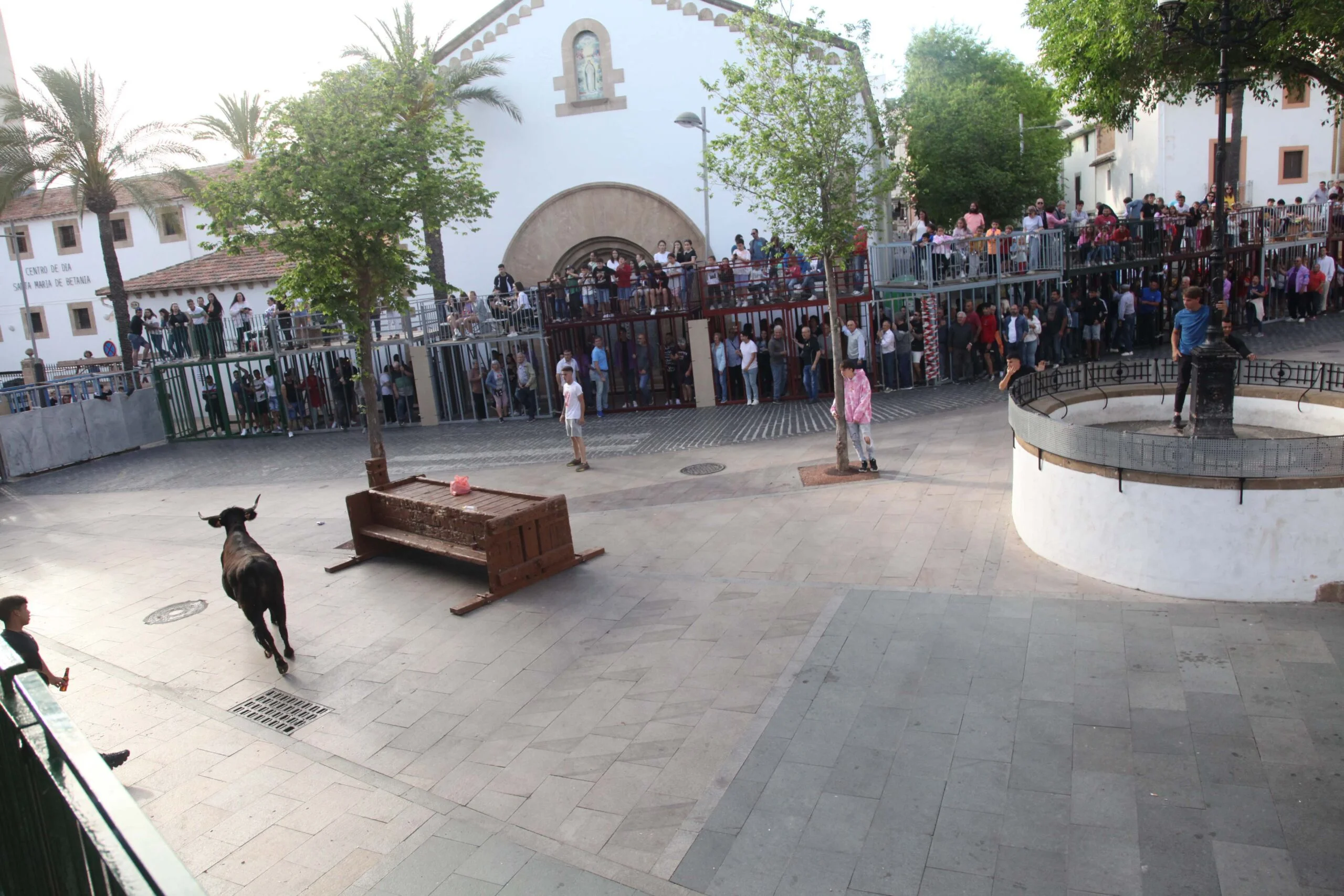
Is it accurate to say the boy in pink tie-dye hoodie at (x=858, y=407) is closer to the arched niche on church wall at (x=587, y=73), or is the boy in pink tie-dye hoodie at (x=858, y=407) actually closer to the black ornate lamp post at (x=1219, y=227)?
the black ornate lamp post at (x=1219, y=227)

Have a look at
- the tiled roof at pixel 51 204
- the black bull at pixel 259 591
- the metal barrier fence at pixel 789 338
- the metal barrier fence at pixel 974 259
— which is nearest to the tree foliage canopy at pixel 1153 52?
the metal barrier fence at pixel 974 259

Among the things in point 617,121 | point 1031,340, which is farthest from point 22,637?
point 617,121

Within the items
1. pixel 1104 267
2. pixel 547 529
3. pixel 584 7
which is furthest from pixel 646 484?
pixel 584 7

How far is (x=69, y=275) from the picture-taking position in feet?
120

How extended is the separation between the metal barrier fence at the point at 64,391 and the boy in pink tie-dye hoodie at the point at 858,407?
18.9m

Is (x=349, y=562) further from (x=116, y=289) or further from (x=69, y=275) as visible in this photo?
(x=69, y=275)

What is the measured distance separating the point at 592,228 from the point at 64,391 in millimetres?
13670

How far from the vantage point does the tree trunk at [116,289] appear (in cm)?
2536

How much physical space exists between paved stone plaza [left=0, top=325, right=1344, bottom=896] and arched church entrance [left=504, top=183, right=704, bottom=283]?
14.5 metres

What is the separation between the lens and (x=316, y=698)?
25.1 ft

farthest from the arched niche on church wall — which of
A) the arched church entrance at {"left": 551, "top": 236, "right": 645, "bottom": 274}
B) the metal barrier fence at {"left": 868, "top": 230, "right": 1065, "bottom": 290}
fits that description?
the metal barrier fence at {"left": 868, "top": 230, "right": 1065, "bottom": 290}

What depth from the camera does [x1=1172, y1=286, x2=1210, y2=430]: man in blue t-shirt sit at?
966 cm

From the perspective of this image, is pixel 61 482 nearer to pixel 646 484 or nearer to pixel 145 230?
pixel 646 484

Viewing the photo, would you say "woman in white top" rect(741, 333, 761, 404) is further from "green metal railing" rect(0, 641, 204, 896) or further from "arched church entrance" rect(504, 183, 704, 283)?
"green metal railing" rect(0, 641, 204, 896)
